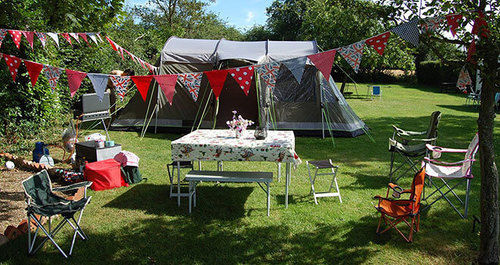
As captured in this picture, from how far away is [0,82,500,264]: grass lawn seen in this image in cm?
335

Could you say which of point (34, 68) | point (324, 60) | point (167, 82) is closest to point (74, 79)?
point (34, 68)

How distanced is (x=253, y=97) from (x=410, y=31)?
515 centimetres

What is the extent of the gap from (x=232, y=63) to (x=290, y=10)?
24207 millimetres

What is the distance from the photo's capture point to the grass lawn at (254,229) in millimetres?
3352

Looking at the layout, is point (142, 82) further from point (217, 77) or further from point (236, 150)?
point (236, 150)

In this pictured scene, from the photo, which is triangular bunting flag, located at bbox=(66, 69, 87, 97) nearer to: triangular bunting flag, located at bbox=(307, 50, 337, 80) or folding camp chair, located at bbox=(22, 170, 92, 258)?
folding camp chair, located at bbox=(22, 170, 92, 258)

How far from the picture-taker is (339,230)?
12.7 feet

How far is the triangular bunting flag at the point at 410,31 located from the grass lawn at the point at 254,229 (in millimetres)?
1972

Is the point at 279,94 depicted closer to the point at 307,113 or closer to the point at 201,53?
the point at 307,113

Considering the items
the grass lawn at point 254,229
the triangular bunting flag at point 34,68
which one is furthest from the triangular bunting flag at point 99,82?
the grass lawn at point 254,229

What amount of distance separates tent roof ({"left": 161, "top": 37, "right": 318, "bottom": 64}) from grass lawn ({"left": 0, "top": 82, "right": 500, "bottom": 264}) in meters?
3.20

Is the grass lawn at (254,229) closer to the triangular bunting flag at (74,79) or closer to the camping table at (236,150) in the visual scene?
the camping table at (236,150)

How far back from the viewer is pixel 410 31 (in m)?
3.51

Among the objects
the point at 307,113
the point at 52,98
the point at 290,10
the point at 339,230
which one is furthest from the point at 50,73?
the point at 290,10
